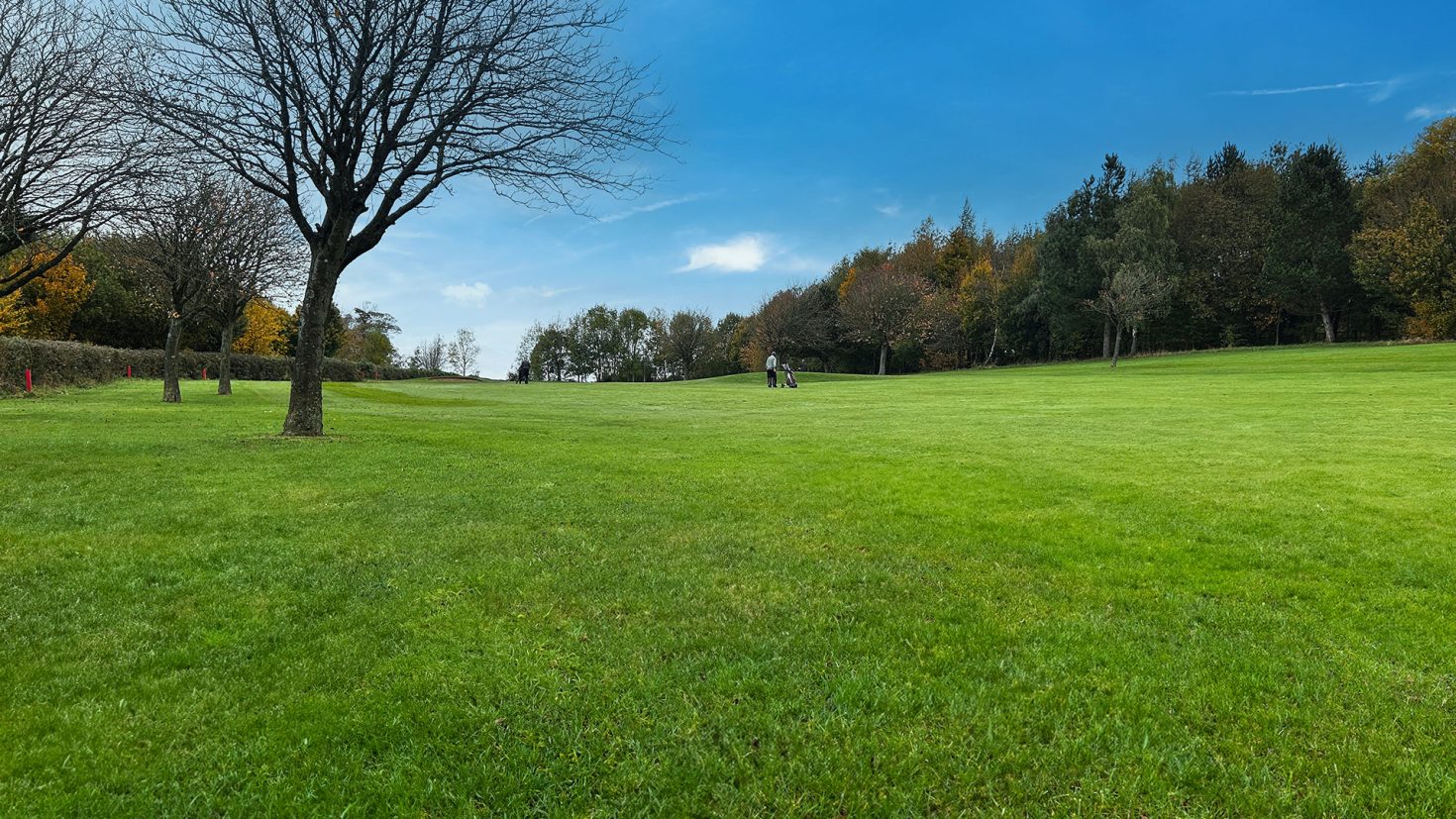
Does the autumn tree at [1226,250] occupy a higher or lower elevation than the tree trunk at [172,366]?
higher

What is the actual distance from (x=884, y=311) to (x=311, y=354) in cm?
5245

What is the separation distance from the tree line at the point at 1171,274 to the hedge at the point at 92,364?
145 feet

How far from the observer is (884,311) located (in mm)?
60406

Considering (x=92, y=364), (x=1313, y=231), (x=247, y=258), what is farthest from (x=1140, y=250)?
(x=92, y=364)

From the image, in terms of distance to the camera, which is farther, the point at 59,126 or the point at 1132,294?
the point at 1132,294

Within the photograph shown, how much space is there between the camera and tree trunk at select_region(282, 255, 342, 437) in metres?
13.3

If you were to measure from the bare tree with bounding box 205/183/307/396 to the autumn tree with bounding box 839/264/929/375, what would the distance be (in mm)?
44908

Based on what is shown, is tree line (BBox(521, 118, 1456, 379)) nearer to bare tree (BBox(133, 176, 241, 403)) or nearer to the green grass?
the green grass

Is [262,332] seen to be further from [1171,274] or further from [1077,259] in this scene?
[1171,274]

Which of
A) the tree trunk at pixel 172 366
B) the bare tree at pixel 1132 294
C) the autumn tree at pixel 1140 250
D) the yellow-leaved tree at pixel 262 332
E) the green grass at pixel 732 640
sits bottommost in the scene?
the green grass at pixel 732 640

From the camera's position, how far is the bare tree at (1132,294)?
46750 millimetres

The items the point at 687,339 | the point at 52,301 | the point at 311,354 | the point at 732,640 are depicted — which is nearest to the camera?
the point at 732,640

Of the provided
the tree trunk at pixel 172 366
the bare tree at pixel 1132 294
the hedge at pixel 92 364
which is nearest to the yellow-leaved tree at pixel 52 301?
the hedge at pixel 92 364

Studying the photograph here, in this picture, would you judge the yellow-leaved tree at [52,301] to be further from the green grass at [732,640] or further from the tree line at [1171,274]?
the tree line at [1171,274]
